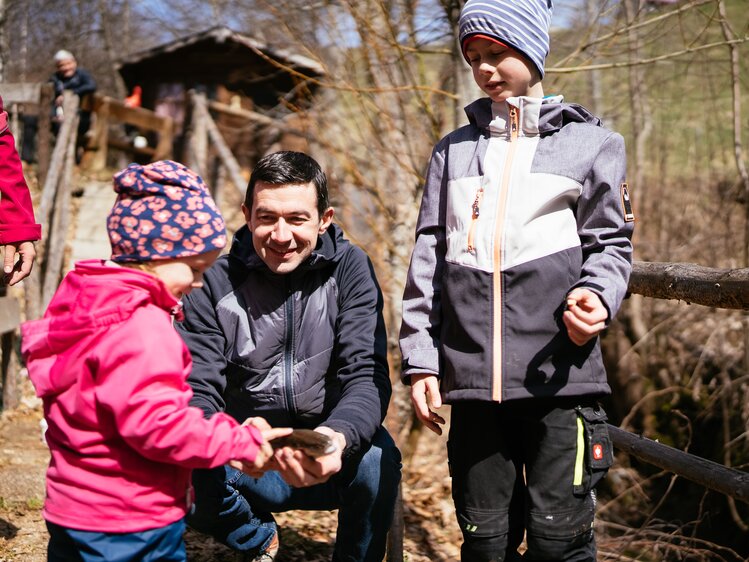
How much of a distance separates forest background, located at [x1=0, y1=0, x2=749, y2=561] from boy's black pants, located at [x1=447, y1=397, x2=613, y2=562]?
137 cm

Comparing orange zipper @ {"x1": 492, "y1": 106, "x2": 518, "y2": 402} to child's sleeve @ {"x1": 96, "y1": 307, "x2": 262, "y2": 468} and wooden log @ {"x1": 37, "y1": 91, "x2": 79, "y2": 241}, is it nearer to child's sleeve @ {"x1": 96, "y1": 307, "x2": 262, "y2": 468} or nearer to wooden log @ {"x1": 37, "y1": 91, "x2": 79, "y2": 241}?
child's sleeve @ {"x1": 96, "y1": 307, "x2": 262, "y2": 468}

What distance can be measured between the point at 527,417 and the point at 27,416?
417cm

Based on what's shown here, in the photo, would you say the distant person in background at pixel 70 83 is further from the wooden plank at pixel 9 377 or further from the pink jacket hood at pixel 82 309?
the pink jacket hood at pixel 82 309

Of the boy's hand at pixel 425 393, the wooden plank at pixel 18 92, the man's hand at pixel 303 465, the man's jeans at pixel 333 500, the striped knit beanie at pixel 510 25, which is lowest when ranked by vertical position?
the man's jeans at pixel 333 500

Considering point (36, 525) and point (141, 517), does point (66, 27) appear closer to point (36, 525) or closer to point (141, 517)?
point (36, 525)

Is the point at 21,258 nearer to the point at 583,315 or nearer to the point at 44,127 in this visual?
the point at 583,315

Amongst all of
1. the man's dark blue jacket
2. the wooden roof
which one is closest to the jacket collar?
the man's dark blue jacket

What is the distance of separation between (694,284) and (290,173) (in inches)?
59.1

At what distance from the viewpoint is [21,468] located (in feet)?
13.6

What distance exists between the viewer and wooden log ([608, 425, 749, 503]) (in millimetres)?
2660

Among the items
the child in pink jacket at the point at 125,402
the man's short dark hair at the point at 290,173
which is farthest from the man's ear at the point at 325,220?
the child in pink jacket at the point at 125,402

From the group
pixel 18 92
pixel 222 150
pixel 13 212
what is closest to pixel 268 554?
pixel 13 212

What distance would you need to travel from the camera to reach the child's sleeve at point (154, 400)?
5.85ft

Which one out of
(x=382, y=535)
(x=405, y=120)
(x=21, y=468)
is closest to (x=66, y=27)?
(x=405, y=120)
